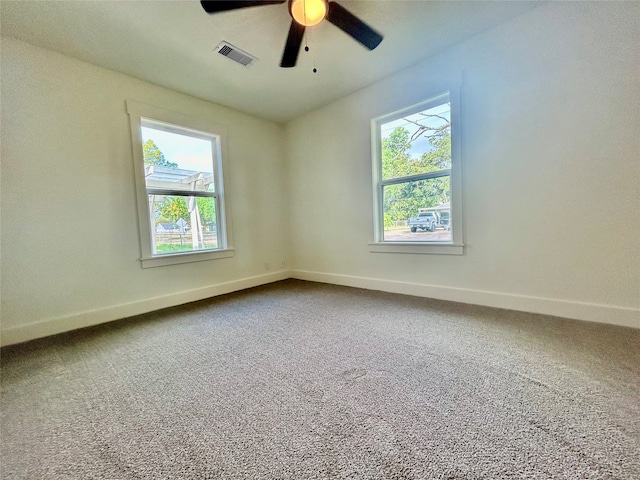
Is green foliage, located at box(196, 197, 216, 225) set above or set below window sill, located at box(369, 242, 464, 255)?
above

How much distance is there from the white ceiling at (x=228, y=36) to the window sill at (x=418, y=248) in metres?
2.10

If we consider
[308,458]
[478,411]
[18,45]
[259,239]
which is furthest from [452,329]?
[18,45]

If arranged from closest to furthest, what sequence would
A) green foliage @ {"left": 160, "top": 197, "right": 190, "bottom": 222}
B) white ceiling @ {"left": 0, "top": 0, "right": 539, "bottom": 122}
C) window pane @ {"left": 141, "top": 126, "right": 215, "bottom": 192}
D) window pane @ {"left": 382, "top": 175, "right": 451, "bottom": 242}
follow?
white ceiling @ {"left": 0, "top": 0, "right": 539, "bottom": 122}
window pane @ {"left": 382, "top": 175, "right": 451, "bottom": 242}
window pane @ {"left": 141, "top": 126, "right": 215, "bottom": 192}
green foliage @ {"left": 160, "top": 197, "right": 190, "bottom": 222}

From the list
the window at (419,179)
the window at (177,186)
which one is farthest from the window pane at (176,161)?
the window at (419,179)

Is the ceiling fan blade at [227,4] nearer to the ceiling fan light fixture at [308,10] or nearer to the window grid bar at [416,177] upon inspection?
the ceiling fan light fixture at [308,10]

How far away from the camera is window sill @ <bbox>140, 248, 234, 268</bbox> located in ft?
9.59

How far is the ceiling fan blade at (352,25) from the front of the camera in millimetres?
1804

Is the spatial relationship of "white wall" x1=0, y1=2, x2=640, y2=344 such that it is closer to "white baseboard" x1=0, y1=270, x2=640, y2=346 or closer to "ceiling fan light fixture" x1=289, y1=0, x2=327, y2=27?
"white baseboard" x1=0, y1=270, x2=640, y2=346

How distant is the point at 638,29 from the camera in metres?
1.85

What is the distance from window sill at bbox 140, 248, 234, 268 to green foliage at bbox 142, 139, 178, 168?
1.13 metres

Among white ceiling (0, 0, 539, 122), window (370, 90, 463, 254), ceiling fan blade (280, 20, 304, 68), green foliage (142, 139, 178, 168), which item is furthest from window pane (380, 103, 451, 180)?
green foliage (142, 139, 178, 168)

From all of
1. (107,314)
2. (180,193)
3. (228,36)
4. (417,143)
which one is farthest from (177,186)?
(417,143)

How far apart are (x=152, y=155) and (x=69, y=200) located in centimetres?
95

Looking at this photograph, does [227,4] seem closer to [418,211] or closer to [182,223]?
[182,223]
